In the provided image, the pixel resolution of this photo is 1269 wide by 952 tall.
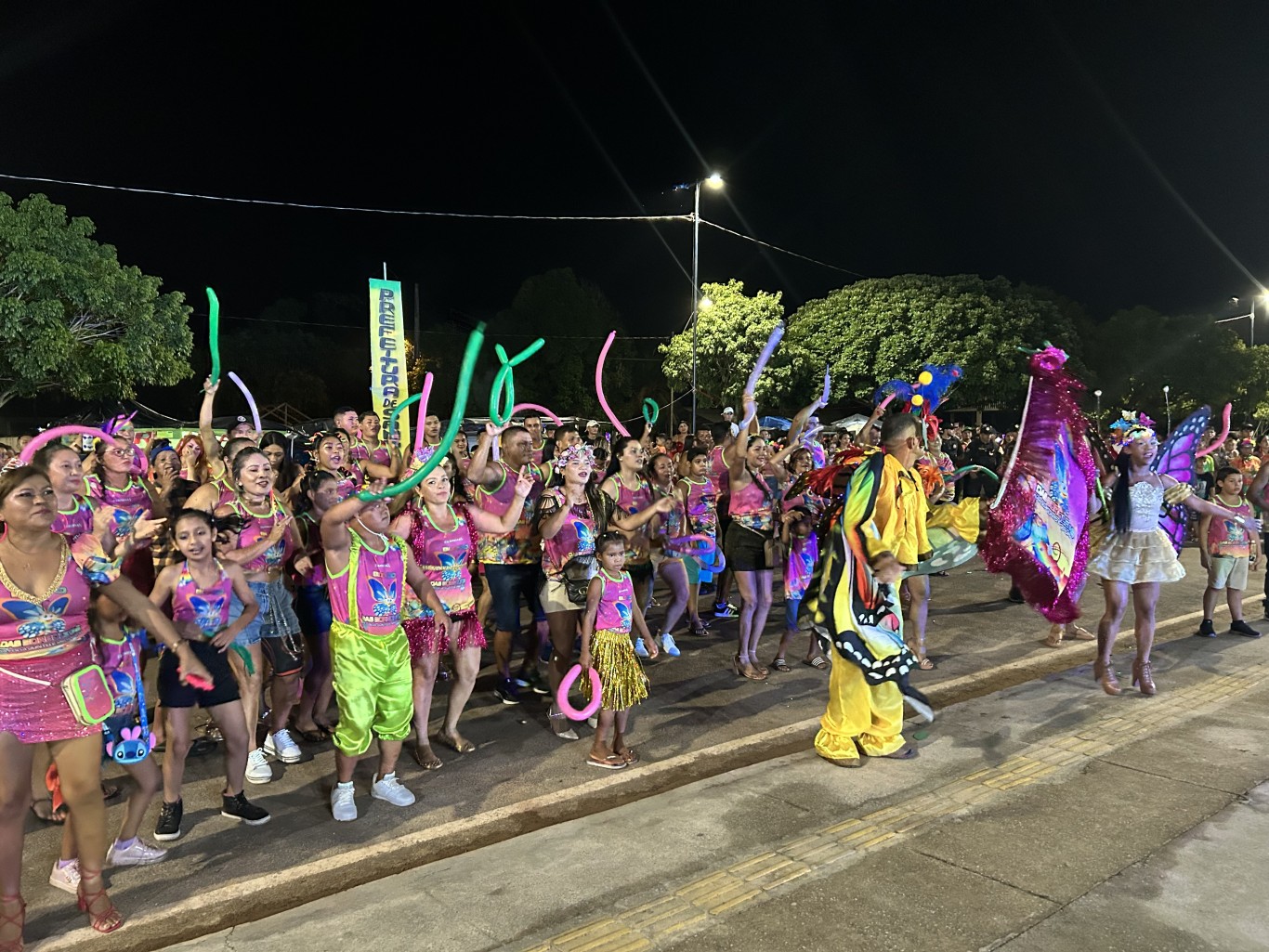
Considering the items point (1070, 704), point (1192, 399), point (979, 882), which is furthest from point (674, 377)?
point (979, 882)

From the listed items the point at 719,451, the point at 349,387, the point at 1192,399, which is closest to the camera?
the point at 719,451

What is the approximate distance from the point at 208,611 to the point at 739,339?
30.6m

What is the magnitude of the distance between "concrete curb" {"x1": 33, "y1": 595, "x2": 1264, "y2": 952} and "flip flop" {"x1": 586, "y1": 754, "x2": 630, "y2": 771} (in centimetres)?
6

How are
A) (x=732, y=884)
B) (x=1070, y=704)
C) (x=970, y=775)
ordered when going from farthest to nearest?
1. (x=1070, y=704)
2. (x=970, y=775)
3. (x=732, y=884)

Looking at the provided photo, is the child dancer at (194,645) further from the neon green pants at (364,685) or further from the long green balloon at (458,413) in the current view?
the long green balloon at (458,413)

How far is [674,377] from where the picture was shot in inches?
1411

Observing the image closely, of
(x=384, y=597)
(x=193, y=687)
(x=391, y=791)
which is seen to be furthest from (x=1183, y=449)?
(x=193, y=687)

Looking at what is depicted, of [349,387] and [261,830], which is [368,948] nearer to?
[261,830]

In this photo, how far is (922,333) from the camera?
31234 mm

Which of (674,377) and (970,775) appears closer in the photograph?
(970,775)

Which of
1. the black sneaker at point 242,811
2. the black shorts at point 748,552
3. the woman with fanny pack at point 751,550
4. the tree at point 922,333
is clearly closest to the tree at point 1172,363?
the tree at point 922,333

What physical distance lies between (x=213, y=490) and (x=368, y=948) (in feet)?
9.31

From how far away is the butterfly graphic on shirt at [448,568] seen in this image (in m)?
5.04

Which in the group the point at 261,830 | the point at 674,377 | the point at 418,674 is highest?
the point at 674,377
